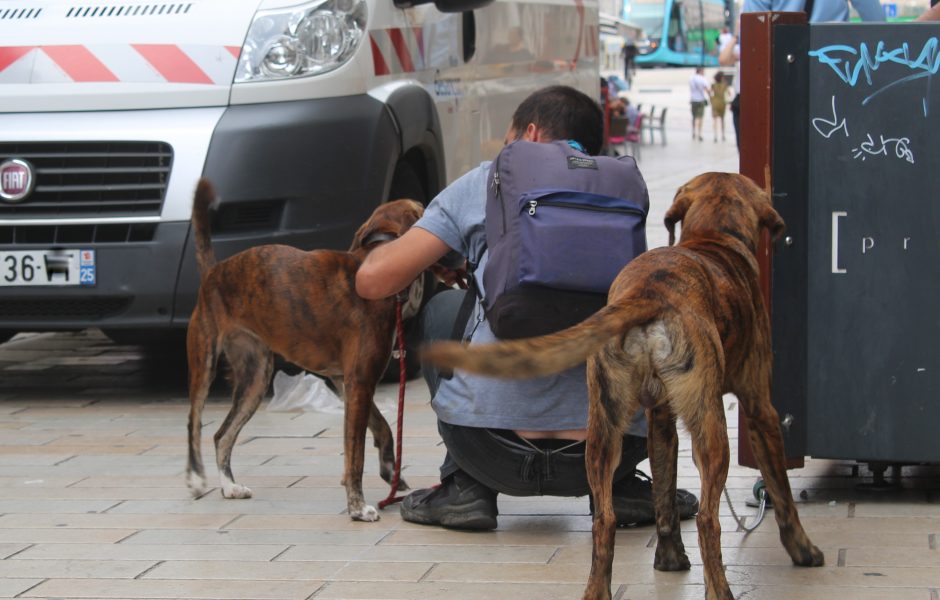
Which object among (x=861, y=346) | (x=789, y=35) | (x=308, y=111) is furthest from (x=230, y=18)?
(x=861, y=346)

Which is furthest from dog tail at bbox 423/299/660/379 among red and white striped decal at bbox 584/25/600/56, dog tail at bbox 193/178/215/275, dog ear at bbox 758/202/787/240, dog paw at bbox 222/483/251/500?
red and white striped decal at bbox 584/25/600/56

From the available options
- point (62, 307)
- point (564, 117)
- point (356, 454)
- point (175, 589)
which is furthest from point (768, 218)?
point (62, 307)

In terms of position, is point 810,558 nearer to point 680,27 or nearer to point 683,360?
point 683,360

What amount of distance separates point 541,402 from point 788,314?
0.88 m

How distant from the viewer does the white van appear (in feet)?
21.3

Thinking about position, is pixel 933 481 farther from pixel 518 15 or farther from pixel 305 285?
pixel 518 15

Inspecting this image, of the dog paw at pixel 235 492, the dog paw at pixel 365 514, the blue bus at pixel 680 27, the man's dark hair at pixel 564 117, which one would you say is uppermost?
the man's dark hair at pixel 564 117

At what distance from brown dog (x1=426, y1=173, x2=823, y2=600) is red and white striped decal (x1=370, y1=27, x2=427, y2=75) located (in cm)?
300

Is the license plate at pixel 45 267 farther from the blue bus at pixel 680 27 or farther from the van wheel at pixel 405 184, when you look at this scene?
the blue bus at pixel 680 27

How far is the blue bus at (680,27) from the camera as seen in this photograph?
57406 mm

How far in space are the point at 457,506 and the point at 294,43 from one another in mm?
2646

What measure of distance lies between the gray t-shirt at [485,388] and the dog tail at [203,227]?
1179 mm

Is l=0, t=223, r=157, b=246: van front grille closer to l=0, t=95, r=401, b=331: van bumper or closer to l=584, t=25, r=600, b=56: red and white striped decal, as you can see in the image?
l=0, t=95, r=401, b=331: van bumper

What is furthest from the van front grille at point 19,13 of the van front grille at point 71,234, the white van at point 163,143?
the van front grille at point 71,234
